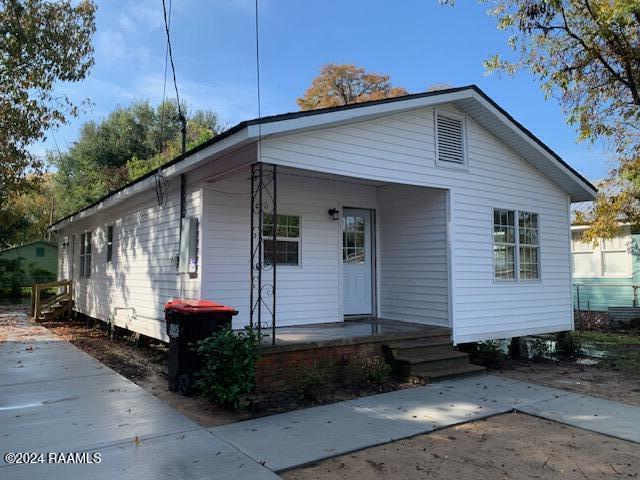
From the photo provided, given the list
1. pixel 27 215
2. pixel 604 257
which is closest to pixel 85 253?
pixel 604 257

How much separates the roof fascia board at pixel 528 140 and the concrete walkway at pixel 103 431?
7200 millimetres

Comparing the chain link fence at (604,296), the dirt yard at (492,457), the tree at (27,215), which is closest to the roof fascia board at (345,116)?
the dirt yard at (492,457)

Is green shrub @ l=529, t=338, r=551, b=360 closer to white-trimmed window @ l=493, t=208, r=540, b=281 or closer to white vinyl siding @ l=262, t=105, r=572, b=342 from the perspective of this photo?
white vinyl siding @ l=262, t=105, r=572, b=342

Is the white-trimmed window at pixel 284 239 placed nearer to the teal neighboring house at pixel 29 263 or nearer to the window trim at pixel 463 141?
the window trim at pixel 463 141

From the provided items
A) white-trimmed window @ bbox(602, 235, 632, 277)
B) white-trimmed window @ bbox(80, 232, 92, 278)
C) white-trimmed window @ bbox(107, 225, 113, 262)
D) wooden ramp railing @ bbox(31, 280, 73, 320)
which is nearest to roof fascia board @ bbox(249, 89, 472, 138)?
white-trimmed window @ bbox(107, 225, 113, 262)

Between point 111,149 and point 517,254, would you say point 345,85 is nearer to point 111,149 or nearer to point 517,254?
point 111,149

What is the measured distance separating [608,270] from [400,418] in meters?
15.1

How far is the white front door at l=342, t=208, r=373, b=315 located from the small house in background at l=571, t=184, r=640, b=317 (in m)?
9.79

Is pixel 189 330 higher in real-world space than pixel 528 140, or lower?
lower

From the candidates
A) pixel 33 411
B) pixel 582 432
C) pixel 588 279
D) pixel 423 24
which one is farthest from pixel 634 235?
pixel 33 411

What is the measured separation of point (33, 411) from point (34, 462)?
170 centimetres

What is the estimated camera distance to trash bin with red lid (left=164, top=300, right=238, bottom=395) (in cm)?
599

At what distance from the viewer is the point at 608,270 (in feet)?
56.3

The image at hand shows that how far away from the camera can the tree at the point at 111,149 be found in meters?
30.9
